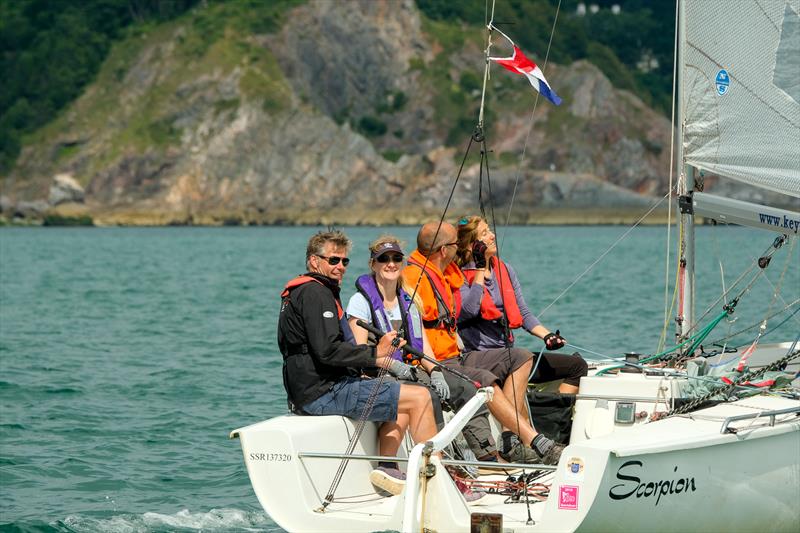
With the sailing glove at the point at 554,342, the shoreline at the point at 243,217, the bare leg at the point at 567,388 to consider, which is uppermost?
the sailing glove at the point at 554,342

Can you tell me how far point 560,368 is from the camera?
8.42 m

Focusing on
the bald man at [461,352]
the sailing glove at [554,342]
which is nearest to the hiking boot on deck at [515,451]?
the bald man at [461,352]

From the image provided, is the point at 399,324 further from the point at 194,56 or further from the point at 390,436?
the point at 194,56

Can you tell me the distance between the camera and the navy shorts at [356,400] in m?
6.96

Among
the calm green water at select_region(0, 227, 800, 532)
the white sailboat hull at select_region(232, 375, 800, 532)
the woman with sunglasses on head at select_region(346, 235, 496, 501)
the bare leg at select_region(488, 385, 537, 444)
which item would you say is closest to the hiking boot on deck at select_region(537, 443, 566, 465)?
the bare leg at select_region(488, 385, 537, 444)

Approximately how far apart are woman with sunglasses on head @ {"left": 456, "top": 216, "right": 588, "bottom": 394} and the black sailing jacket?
1416 millimetres

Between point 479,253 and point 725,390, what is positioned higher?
point 479,253

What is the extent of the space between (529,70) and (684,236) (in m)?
1.55

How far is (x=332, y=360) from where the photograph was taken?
6.74 metres

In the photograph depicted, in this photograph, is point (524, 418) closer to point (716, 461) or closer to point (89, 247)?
point (716, 461)

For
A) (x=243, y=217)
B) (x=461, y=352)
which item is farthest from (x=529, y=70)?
(x=243, y=217)

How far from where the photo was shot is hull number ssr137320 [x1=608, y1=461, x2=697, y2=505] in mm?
6047

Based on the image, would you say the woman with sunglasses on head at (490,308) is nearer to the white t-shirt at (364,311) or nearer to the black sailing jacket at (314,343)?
the white t-shirt at (364,311)

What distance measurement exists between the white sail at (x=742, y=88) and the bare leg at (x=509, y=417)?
237 centimetres
